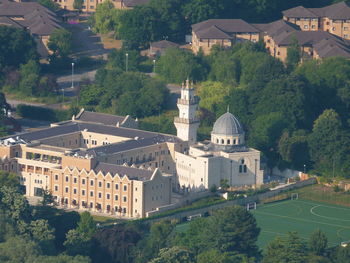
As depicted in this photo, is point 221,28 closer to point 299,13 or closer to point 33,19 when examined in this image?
point 299,13

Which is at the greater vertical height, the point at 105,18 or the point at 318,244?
the point at 105,18

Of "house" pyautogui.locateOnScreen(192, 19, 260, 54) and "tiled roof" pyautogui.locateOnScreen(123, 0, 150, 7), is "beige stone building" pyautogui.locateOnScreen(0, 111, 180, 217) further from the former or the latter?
"tiled roof" pyautogui.locateOnScreen(123, 0, 150, 7)

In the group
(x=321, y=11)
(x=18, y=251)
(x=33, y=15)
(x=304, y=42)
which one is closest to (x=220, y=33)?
(x=304, y=42)

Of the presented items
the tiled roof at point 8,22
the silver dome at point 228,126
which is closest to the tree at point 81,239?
the silver dome at point 228,126

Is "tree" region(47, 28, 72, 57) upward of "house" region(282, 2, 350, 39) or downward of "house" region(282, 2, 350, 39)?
downward

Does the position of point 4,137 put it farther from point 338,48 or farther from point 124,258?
point 338,48

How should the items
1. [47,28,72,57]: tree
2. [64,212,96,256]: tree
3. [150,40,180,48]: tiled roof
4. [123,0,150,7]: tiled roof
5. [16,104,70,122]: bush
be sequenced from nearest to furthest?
[64,212,96,256]: tree → [16,104,70,122]: bush → [47,28,72,57]: tree → [150,40,180,48]: tiled roof → [123,0,150,7]: tiled roof

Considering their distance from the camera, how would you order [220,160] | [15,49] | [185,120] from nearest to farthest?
[220,160] → [185,120] → [15,49]

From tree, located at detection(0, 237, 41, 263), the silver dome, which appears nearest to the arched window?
the silver dome
